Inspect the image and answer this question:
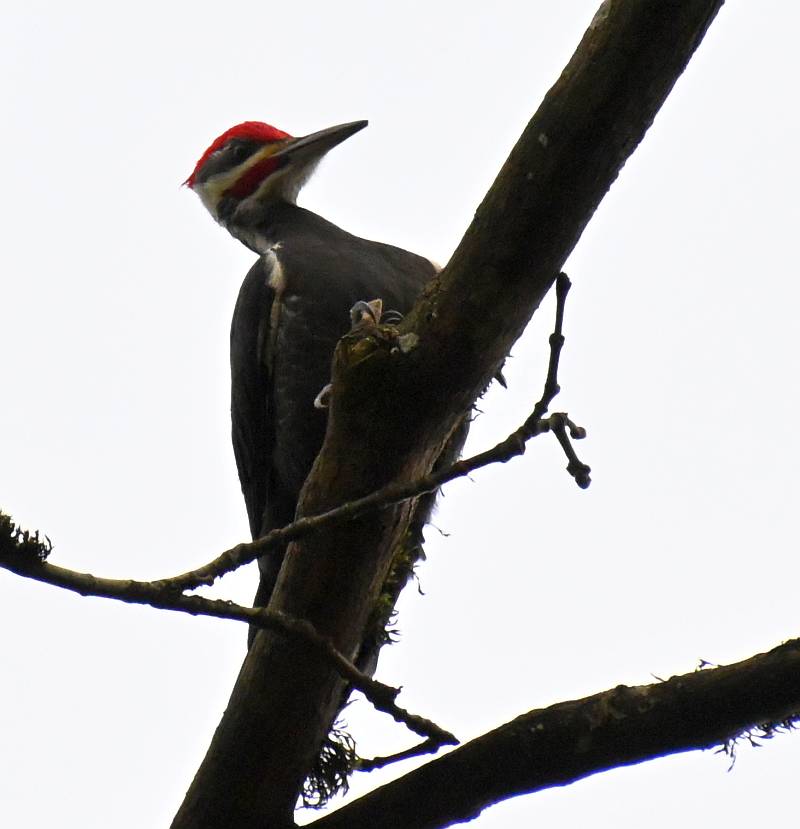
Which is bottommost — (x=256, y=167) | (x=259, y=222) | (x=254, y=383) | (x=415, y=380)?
(x=415, y=380)

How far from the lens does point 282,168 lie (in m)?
5.64

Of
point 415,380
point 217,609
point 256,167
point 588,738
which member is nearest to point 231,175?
point 256,167

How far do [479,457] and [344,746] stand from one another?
1117 mm

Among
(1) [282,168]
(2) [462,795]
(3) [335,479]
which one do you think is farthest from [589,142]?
(1) [282,168]

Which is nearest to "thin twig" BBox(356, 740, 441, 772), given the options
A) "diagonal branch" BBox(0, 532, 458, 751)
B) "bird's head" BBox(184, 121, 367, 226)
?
"diagonal branch" BBox(0, 532, 458, 751)

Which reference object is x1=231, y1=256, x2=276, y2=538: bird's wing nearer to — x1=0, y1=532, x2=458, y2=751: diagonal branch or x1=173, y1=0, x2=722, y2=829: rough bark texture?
x1=173, y1=0, x2=722, y2=829: rough bark texture

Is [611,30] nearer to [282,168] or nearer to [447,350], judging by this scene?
[447,350]

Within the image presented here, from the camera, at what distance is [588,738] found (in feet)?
8.52

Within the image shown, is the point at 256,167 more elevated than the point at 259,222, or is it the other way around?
the point at 256,167

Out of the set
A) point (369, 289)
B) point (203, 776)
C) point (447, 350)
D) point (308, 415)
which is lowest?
point (203, 776)

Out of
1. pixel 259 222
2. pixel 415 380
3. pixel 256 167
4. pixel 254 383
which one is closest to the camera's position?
pixel 415 380

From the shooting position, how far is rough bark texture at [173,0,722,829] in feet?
8.72

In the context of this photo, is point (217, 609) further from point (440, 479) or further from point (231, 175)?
point (231, 175)

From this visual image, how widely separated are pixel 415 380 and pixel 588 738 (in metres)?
0.90
